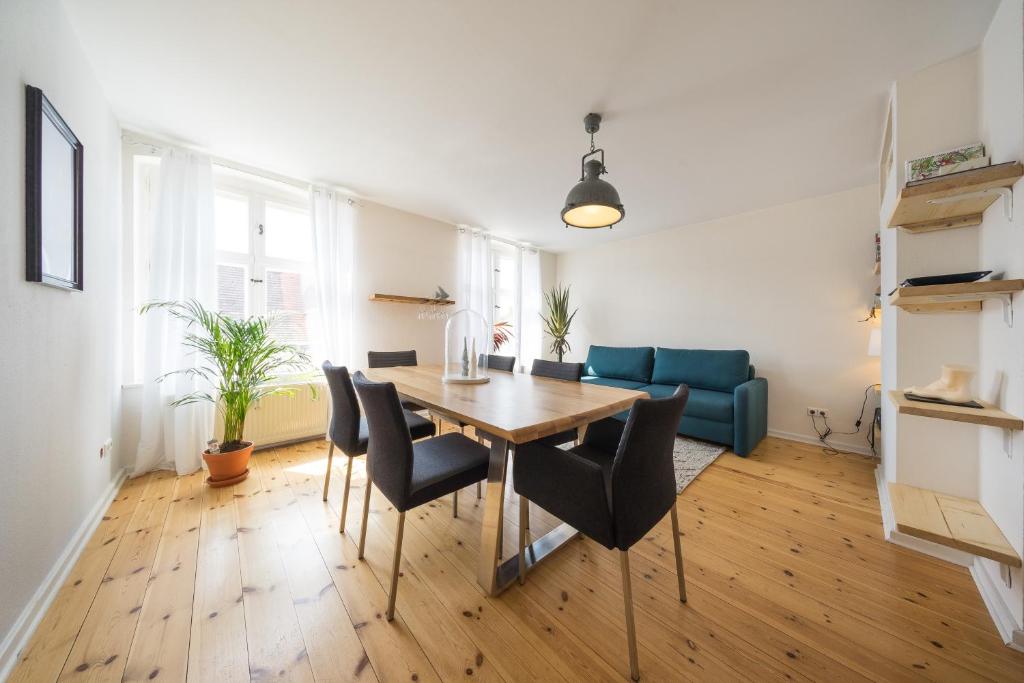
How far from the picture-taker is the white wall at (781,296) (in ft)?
9.80

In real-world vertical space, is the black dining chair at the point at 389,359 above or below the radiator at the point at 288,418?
above

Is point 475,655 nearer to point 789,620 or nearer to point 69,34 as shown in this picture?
point 789,620

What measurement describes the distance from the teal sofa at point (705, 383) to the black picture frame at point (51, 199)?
3.07m

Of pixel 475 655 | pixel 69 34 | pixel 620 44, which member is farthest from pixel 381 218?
pixel 475 655

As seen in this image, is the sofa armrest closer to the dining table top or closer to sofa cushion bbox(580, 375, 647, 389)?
sofa cushion bbox(580, 375, 647, 389)

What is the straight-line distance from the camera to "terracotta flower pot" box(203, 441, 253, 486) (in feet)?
7.28

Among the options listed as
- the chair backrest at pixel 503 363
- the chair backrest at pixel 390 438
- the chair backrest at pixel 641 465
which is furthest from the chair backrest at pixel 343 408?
the chair backrest at pixel 641 465

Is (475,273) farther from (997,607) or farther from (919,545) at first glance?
(997,607)

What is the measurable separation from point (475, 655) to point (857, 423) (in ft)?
12.6

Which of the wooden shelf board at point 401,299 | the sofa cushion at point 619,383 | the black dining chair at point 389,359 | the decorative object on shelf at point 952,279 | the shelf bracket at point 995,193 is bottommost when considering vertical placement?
the sofa cushion at point 619,383

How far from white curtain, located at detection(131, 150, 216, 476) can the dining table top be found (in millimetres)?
1612

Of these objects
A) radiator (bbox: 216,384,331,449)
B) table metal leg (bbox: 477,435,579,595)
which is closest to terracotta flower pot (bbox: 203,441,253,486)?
radiator (bbox: 216,384,331,449)

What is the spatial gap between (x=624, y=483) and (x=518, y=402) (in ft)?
1.82

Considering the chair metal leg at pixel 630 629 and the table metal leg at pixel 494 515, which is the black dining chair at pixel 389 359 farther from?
the chair metal leg at pixel 630 629
